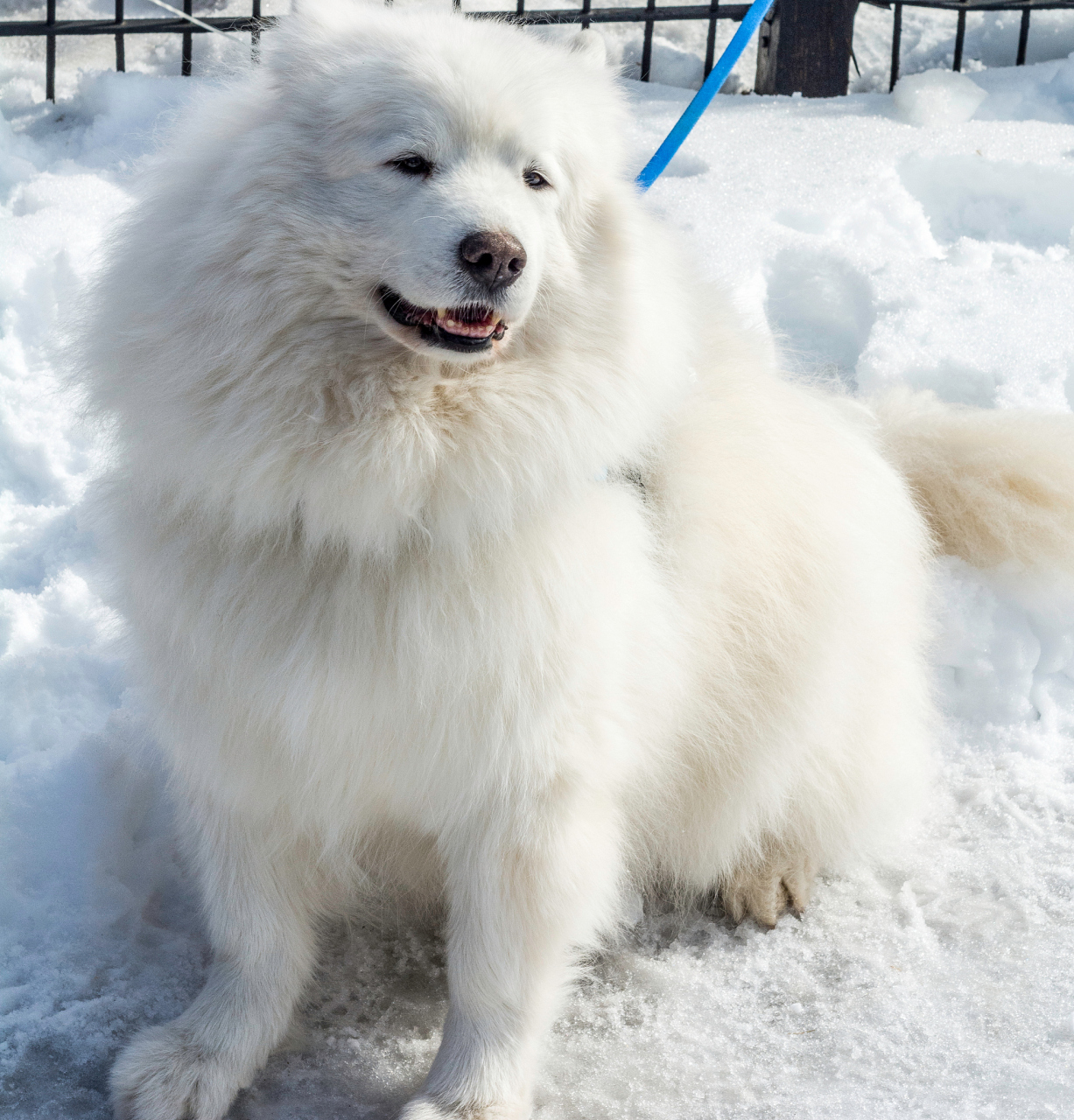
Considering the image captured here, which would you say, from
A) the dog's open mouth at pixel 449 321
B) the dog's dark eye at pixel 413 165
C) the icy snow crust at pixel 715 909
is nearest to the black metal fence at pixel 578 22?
the icy snow crust at pixel 715 909

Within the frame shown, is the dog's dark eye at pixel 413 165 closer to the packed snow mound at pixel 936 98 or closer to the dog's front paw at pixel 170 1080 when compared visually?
the dog's front paw at pixel 170 1080

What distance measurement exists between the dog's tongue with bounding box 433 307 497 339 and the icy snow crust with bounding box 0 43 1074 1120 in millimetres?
746

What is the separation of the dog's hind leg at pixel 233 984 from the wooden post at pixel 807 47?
4.49 metres

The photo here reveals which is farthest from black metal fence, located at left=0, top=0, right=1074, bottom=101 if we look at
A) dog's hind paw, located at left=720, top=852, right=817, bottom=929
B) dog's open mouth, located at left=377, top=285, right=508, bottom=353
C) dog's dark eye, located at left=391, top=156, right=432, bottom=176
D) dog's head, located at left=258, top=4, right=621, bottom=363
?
dog's hind paw, located at left=720, top=852, right=817, bottom=929

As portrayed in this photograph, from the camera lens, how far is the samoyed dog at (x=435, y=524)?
5.93 ft

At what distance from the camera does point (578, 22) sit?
17.3 ft

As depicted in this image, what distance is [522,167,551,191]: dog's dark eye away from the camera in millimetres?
1922

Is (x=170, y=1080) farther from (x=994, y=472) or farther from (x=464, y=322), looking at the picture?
(x=994, y=472)

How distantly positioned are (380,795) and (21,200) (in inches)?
126

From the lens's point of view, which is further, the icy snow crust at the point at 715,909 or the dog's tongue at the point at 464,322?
the icy snow crust at the point at 715,909

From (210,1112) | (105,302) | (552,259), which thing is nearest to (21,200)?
(105,302)

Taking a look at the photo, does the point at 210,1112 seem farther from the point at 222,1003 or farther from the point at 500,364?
the point at 500,364

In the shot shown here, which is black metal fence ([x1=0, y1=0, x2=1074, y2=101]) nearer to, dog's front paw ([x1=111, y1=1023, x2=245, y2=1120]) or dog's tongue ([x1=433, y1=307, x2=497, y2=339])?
dog's tongue ([x1=433, y1=307, x2=497, y2=339])

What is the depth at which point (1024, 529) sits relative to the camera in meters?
3.07
